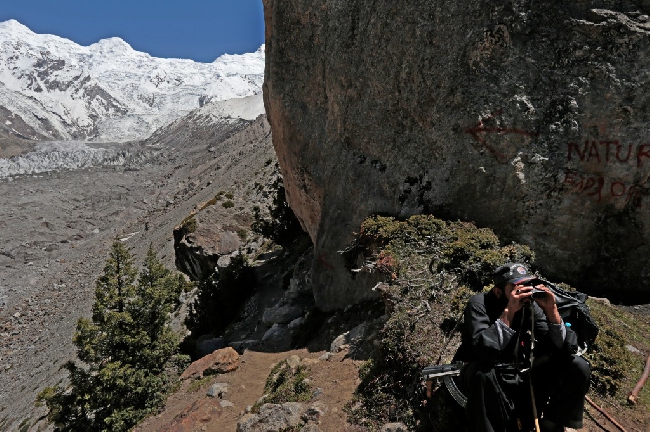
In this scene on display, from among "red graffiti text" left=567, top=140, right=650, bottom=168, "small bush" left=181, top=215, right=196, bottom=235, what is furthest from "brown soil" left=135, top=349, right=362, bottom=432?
"small bush" left=181, top=215, right=196, bottom=235

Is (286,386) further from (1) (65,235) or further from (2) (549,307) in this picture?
(1) (65,235)

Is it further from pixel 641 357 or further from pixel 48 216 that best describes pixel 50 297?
pixel 641 357

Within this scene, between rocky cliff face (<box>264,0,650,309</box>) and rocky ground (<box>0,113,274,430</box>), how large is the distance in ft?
80.8

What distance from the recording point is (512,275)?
532 cm

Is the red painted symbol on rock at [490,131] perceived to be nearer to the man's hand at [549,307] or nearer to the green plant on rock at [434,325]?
the green plant on rock at [434,325]

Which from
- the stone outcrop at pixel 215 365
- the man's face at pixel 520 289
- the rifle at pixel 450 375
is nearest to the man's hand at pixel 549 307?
the man's face at pixel 520 289

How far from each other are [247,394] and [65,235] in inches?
2921

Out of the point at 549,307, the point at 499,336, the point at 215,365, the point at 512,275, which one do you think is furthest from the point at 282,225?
the point at 549,307

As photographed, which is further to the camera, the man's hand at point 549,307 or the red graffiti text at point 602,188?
the red graffiti text at point 602,188

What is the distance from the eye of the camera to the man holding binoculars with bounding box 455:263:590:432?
5145mm

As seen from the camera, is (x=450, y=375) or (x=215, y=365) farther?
(x=215, y=365)

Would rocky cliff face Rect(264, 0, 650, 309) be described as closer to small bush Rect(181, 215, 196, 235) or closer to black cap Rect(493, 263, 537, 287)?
black cap Rect(493, 263, 537, 287)

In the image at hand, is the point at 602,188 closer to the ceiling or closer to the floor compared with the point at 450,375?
closer to the ceiling

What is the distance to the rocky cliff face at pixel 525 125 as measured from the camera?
436 inches
